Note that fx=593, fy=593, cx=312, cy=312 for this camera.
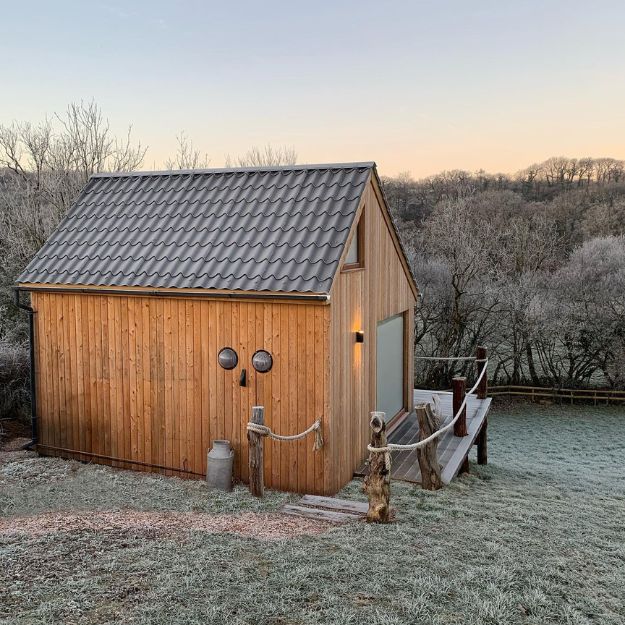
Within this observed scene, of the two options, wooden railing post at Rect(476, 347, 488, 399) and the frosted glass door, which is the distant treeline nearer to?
wooden railing post at Rect(476, 347, 488, 399)

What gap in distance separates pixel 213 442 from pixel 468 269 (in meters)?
19.0

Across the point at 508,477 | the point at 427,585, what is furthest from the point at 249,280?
the point at 508,477

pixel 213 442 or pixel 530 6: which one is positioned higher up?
pixel 530 6

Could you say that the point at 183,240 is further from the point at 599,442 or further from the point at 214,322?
the point at 599,442

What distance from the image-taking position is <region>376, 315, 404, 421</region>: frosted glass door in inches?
389

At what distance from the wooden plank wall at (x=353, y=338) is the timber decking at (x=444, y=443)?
44cm

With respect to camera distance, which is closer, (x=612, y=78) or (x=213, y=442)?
(x=213, y=442)

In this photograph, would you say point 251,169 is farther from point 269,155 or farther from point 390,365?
point 269,155

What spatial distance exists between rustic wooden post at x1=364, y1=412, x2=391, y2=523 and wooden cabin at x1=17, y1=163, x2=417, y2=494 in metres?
1.22

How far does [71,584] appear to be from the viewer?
14.6ft

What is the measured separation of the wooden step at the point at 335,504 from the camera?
681 centimetres

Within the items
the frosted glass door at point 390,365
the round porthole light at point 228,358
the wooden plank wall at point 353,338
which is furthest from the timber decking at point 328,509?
the frosted glass door at point 390,365

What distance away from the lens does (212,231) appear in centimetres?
867

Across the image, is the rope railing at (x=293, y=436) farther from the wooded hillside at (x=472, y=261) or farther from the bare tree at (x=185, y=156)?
the bare tree at (x=185, y=156)
